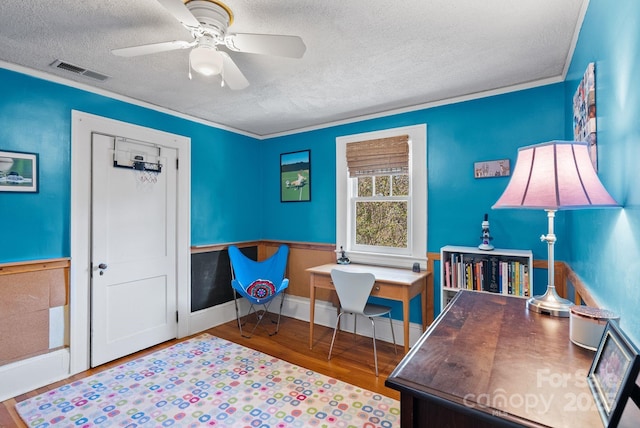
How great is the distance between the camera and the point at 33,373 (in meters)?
2.38

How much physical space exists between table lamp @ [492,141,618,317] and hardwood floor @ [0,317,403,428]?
1758 mm

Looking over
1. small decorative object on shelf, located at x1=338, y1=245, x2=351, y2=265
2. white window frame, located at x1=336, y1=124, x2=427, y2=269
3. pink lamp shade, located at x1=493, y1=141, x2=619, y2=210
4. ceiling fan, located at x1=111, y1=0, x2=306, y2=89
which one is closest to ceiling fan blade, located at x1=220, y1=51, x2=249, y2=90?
ceiling fan, located at x1=111, y1=0, x2=306, y2=89

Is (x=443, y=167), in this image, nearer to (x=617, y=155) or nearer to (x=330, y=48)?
(x=330, y=48)

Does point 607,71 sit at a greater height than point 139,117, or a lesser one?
lesser

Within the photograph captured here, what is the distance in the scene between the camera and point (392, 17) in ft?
5.63

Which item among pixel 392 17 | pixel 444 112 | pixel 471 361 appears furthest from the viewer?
pixel 444 112

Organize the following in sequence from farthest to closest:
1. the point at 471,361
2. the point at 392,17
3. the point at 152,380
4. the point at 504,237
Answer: the point at 504,237
the point at 152,380
the point at 392,17
the point at 471,361

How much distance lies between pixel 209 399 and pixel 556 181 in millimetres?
2417

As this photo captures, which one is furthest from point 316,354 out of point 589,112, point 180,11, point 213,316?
point 180,11

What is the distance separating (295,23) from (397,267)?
235 cm

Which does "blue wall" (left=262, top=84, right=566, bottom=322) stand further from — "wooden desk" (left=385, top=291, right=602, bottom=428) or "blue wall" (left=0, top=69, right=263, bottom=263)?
"blue wall" (left=0, top=69, right=263, bottom=263)

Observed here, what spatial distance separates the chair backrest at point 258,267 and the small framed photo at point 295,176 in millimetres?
648

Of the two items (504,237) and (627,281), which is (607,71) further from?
(504,237)

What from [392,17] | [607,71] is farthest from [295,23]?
[607,71]
